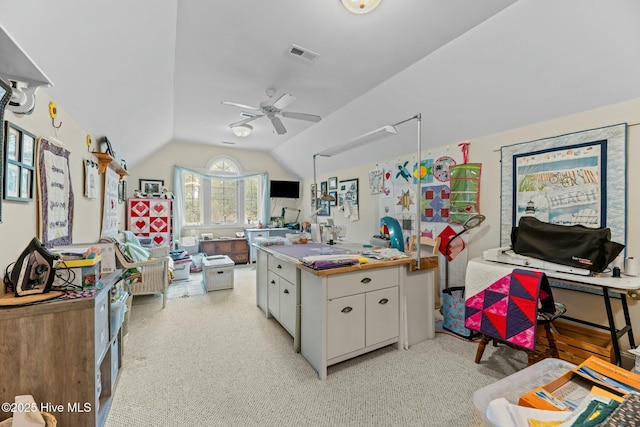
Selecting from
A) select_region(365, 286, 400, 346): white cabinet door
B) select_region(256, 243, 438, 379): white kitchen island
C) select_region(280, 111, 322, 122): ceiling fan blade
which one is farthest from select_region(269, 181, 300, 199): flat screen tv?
select_region(365, 286, 400, 346): white cabinet door

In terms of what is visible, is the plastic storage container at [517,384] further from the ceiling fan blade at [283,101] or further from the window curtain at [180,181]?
the window curtain at [180,181]

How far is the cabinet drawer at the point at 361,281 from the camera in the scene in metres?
1.97

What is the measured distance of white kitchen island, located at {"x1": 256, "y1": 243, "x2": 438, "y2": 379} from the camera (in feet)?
6.45

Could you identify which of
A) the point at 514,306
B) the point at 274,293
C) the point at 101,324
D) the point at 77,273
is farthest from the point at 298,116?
the point at 514,306

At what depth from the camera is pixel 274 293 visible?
9.12 feet

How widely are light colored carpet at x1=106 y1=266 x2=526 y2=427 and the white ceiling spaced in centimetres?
212

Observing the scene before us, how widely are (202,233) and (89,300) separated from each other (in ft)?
16.2

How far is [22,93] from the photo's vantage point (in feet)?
4.34

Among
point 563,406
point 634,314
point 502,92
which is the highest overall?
point 502,92

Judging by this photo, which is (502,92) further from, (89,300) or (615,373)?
(89,300)

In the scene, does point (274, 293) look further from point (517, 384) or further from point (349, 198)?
point (349, 198)

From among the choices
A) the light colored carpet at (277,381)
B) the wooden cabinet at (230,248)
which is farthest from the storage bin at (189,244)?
the light colored carpet at (277,381)

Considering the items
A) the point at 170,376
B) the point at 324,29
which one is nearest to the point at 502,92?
the point at 324,29

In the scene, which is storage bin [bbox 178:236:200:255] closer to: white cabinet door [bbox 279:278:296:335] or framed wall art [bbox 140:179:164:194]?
framed wall art [bbox 140:179:164:194]
